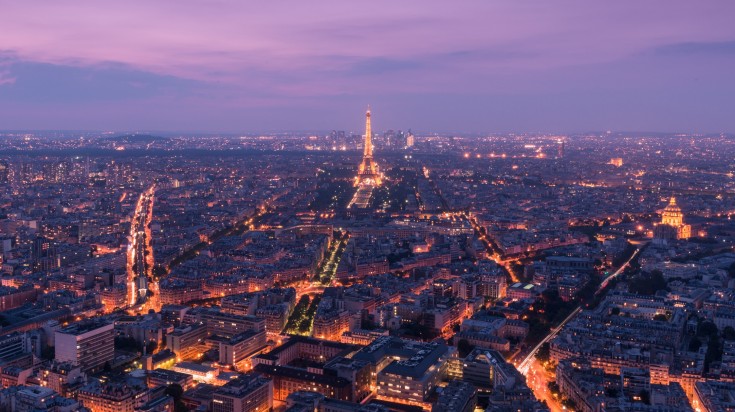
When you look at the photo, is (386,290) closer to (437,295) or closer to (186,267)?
(437,295)

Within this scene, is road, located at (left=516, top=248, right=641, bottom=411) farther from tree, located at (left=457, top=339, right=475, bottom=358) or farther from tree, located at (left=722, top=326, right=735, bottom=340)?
tree, located at (left=722, top=326, right=735, bottom=340)

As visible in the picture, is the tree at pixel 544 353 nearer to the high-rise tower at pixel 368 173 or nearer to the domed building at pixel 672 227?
the domed building at pixel 672 227

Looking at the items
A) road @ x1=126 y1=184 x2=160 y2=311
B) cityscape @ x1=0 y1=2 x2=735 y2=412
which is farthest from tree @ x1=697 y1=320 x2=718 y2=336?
road @ x1=126 y1=184 x2=160 y2=311

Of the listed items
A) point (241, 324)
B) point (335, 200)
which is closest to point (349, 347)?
point (241, 324)

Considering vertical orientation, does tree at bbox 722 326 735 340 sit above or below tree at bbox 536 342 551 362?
above

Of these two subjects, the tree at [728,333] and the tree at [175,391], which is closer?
the tree at [175,391]

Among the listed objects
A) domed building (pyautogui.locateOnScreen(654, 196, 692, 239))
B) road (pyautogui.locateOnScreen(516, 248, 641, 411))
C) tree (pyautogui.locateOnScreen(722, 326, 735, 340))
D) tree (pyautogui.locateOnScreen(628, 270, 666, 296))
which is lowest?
road (pyautogui.locateOnScreen(516, 248, 641, 411))

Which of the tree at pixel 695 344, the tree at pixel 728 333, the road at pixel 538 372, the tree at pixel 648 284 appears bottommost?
the road at pixel 538 372

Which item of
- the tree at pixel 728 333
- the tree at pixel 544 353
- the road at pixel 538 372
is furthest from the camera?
the tree at pixel 728 333

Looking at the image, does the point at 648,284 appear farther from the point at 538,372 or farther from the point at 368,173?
the point at 368,173

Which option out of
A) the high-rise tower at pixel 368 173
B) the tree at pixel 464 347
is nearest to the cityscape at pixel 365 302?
the tree at pixel 464 347
